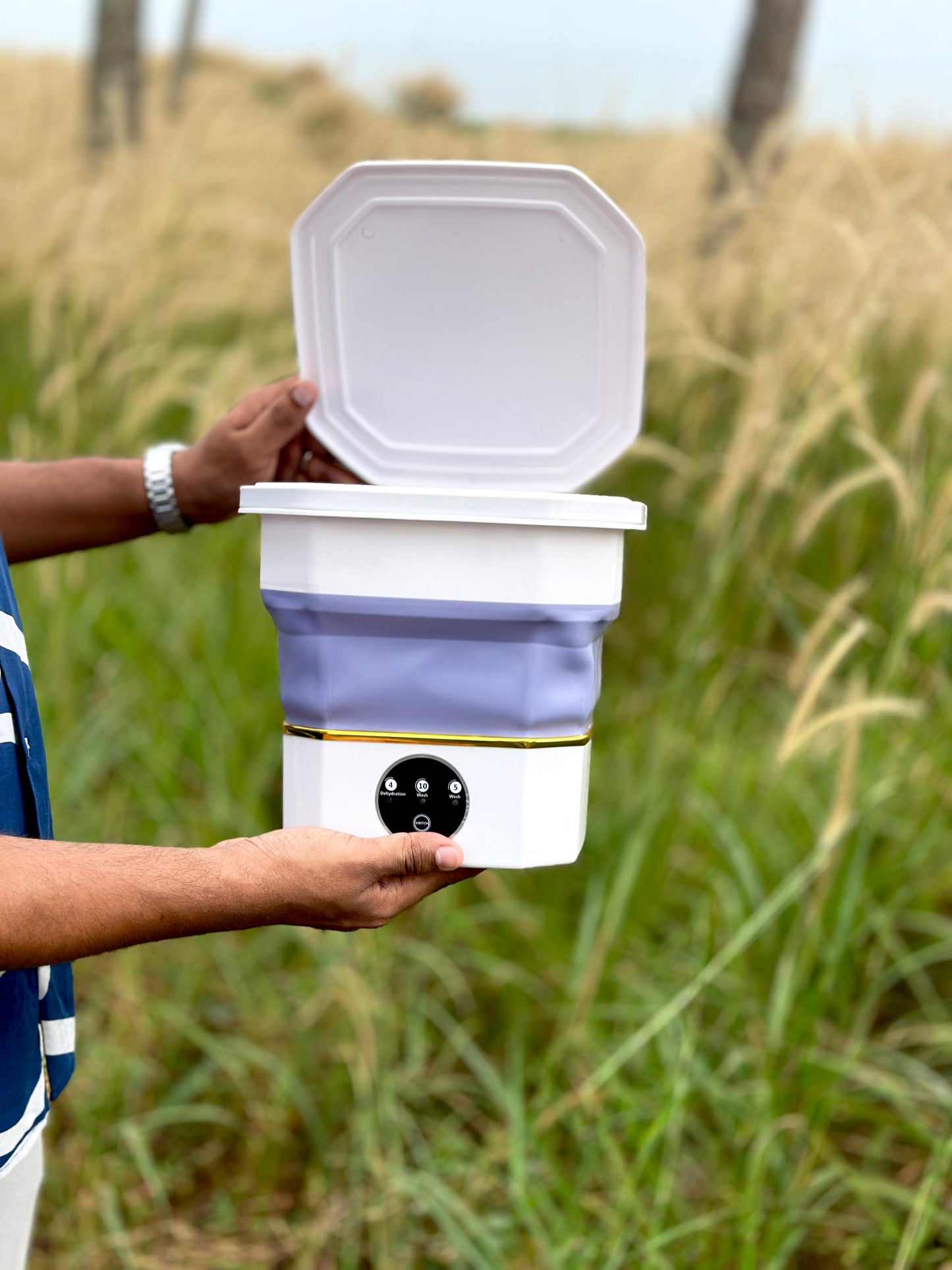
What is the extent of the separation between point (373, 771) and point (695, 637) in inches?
41.0

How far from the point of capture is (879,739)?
2336mm

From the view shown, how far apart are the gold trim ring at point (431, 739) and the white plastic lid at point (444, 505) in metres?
0.19

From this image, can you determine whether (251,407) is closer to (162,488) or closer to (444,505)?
(162,488)

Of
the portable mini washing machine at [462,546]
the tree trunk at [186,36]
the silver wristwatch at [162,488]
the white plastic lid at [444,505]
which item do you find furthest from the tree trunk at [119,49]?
the white plastic lid at [444,505]

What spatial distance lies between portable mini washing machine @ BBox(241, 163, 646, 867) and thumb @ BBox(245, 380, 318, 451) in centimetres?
4

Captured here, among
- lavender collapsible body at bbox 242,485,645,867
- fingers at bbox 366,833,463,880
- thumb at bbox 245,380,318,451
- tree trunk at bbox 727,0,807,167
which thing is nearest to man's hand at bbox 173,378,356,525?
thumb at bbox 245,380,318,451

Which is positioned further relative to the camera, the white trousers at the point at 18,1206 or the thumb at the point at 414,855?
the white trousers at the point at 18,1206

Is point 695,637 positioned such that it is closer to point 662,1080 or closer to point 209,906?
point 662,1080

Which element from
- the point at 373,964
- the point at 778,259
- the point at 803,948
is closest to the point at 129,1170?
the point at 373,964

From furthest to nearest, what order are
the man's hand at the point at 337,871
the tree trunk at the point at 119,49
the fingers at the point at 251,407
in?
the tree trunk at the point at 119,49
the fingers at the point at 251,407
the man's hand at the point at 337,871

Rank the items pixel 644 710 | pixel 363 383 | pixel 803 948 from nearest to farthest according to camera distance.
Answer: pixel 363 383 → pixel 803 948 → pixel 644 710

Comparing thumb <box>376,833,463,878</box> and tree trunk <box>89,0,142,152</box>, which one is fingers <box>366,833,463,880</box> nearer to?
thumb <box>376,833,463,878</box>

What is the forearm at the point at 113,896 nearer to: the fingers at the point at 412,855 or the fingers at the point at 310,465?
the fingers at the point at 412,855

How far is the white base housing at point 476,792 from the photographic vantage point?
1.13m
